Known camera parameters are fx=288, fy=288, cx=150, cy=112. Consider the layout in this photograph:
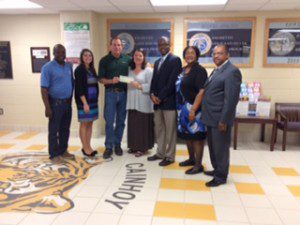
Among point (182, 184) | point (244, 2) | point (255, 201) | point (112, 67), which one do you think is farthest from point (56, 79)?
point (244, 2)

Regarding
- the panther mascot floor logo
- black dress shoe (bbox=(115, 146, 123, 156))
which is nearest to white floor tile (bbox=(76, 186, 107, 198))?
A: the panther mascot floor logo

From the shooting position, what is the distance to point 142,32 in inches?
212

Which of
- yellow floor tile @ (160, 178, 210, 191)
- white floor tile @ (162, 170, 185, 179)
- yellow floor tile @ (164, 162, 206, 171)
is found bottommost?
yellow floor tile @ (160, 178, 210, 191)

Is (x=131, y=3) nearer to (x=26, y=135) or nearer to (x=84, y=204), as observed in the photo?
(x=84, y=204)

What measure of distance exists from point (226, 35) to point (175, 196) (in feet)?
10.8

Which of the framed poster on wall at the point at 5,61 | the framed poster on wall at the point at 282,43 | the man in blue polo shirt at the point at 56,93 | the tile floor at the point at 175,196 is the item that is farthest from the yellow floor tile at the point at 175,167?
the framed poster on wall at the point at 5,61

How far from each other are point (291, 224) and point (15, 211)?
261 cm

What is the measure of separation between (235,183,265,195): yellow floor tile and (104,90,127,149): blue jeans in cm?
196

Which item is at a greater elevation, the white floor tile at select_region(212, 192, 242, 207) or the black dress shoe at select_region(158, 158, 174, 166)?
the black dress shoe at select_region(158, 158, 174, 166)

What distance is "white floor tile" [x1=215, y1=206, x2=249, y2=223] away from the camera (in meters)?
2.69

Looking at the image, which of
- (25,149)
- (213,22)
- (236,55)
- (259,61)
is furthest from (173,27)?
(25,149)

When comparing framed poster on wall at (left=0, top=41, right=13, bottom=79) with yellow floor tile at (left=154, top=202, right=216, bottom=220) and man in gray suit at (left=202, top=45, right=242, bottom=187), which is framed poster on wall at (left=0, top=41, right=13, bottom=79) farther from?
yellow floor tile at (left=154, top=202, right=216, bottom=220)

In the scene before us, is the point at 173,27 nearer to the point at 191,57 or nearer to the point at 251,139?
the point at 191,57

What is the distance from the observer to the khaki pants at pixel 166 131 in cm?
393
